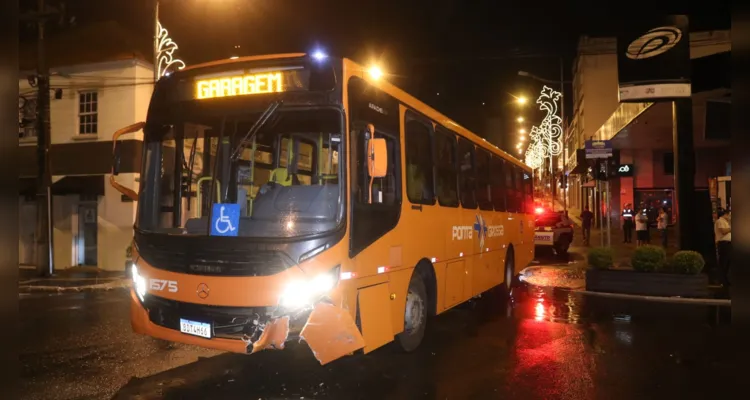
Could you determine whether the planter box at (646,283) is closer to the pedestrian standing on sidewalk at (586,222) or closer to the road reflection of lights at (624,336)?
the road reflection of lights at (624,336)

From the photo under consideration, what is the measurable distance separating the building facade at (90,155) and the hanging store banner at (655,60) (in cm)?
1472

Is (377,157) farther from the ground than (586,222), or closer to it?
farther from the ground

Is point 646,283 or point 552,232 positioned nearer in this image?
point 646,283

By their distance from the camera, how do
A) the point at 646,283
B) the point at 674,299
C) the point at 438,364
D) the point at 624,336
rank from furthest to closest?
the point at 646,283
the point at 674,299
the point at 624,336
the point at 438,364

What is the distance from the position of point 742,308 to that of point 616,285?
496 inches

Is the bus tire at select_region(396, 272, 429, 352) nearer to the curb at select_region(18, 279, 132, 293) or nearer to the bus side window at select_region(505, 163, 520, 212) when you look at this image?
the bus side window at select_region(505, 163, 520, 212)

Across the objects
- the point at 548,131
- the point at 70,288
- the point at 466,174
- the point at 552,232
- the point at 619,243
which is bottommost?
the point at 70,288

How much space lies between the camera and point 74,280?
1647cm

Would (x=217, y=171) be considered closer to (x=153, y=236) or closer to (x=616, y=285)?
(x=153, y=236)

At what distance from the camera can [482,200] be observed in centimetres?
1080

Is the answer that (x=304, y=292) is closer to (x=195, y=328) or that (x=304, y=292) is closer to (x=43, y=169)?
(x=195, y=328)

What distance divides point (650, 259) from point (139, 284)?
11190 millimetres

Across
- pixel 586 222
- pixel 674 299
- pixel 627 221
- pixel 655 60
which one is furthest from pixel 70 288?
pixel 627 221

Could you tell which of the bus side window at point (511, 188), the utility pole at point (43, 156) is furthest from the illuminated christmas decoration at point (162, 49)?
the bus side window at point (511, 188)
